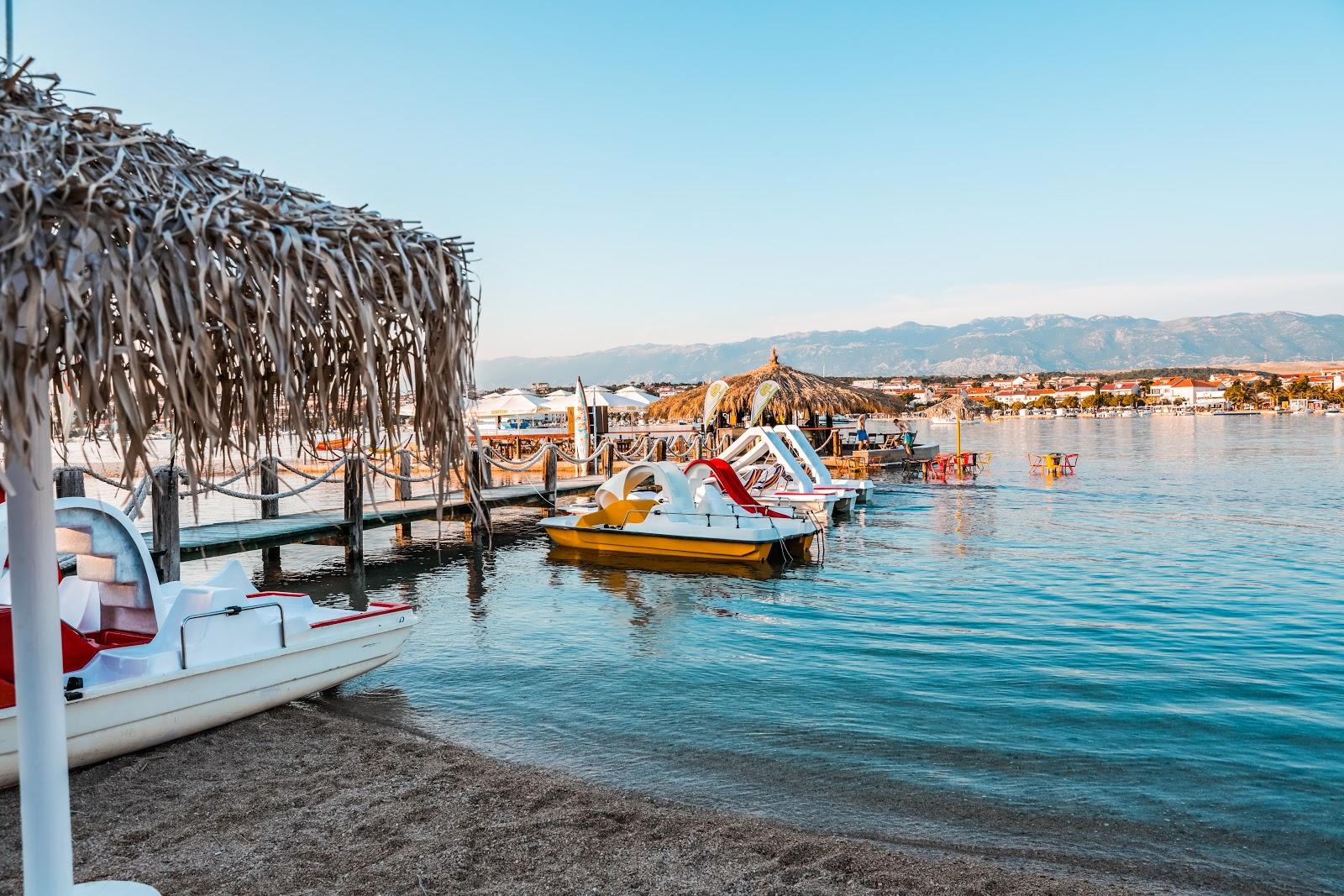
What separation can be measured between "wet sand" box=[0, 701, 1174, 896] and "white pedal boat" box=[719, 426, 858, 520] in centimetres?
1516

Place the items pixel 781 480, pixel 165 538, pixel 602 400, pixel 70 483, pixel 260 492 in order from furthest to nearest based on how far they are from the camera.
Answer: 1. pixel 602 400
2. pixel 781 480
3. pixel 260 492
4. pixel 165 538
5. pixel 70 483

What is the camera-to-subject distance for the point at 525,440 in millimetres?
35719

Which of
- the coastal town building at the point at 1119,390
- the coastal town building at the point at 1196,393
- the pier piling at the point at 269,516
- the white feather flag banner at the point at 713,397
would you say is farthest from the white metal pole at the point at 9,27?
the coastal town building at the point at 1196,393

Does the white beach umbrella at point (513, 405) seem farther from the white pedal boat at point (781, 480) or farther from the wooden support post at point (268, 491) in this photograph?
the wooden support post at point (268, 491)

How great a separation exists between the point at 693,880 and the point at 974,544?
46.2ft

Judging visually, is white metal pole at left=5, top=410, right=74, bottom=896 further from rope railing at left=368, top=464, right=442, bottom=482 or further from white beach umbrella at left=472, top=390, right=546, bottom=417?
white beach umbrella at left=472, top=390, right=546, bottom=417

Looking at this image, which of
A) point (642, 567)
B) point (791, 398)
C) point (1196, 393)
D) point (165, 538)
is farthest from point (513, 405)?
point (1196, 393)

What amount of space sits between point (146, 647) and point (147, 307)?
4748 mm

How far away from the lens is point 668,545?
1563 cm

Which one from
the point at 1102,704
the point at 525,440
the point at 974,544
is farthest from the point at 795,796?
the point at 525,440

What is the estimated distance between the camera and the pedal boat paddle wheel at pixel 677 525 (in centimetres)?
1523

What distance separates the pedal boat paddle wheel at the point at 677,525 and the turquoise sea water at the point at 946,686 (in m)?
0.60

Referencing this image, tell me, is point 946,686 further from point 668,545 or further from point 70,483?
point 70,483

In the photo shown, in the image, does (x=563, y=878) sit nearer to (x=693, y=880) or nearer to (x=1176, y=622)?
(x=693, y=880)
